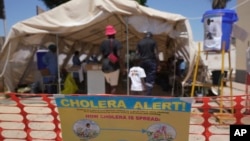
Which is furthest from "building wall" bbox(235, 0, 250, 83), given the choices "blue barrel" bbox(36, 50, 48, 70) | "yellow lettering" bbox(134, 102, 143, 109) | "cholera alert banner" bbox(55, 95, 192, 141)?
"yellow lettering" bbox(134, 102, 143, 109)

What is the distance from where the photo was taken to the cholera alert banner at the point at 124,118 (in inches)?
148

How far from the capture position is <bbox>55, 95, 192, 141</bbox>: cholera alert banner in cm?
375

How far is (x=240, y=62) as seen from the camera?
16500mm

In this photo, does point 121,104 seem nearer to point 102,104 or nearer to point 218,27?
point 102,104

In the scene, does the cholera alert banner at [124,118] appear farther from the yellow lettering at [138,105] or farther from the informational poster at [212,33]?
the informational poster at [212,33]

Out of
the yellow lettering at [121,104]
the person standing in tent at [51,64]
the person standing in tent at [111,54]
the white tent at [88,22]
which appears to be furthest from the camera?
the person standing in tent at [51,64]

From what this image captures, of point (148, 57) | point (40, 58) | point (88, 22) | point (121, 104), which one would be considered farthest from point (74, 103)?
point (40, 58)

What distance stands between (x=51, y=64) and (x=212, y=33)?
5813mm

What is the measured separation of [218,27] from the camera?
21.1 feet

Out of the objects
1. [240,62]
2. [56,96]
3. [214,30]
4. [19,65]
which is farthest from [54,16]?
[240,62]

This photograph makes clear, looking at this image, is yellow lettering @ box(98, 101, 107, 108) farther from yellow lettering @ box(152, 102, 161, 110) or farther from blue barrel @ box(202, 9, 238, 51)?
blue barrel @ box(202, 9, 238, 51)

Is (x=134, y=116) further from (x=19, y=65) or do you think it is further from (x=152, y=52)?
(x=19, y=65)

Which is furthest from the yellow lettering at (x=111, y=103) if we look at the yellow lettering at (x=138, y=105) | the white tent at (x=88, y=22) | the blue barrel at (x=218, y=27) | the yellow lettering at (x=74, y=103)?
the white tent at (x=88, y=22)

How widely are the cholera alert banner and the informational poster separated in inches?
125
